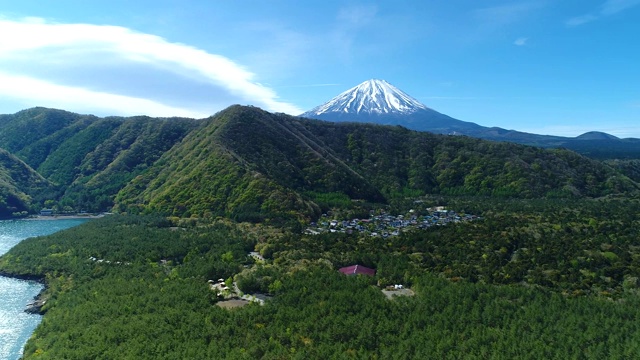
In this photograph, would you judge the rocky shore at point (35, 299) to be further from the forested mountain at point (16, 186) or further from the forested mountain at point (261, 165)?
the forested mountain at point (16, 186)

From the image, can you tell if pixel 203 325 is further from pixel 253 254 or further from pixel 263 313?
pixel 253 254

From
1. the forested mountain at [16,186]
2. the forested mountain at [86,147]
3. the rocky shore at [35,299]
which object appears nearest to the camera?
the rocky shore at [35,299]

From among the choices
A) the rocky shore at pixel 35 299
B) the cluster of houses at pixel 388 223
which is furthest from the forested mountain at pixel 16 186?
the cluster of houses at pixel 388 223

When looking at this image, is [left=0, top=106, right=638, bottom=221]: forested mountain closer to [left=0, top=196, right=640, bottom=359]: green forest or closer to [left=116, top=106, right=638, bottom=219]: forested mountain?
[left=116, top=106, right=638, bottom=219]: forested mountain

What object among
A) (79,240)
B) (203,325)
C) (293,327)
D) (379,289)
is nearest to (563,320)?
(379,289)

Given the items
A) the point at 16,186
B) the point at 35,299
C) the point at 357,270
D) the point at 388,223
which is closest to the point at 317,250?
the point at 357,270

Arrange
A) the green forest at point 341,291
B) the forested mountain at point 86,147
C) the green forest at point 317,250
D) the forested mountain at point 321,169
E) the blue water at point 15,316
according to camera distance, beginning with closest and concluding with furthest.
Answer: the green forest at point 341,291
the green forest at point 317,250
the blue water at point 15,316
the forested mountain at point 321,169
the forested mountain at point 86,147
